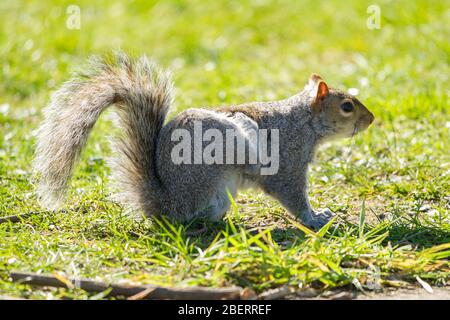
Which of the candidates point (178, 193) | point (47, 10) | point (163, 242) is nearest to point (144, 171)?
point (178, 193)

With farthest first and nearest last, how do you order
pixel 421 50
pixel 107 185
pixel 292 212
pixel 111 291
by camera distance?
pixel 421 50 < pixel 107 185 < pixel 292 212 < pixel 111 291

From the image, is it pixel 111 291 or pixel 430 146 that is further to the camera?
pixel 430 146

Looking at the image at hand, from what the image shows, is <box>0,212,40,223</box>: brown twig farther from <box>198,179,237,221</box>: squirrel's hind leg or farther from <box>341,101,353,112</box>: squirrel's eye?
<box>341,101,353,112</box>: squirrel's eye

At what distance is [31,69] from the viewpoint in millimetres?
6184

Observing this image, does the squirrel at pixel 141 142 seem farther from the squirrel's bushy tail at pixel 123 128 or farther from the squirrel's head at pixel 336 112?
the squirrel's head at pixel 336 112

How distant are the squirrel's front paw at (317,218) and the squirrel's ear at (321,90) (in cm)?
51

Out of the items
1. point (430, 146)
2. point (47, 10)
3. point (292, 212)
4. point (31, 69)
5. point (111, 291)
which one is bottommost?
point (111, 291)

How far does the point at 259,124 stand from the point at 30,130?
6.56 feet

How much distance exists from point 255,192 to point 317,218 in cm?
44

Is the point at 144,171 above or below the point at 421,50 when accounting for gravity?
below

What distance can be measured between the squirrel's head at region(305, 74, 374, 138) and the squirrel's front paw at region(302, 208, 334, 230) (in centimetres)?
38

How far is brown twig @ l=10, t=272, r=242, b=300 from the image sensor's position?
2521 millimetres

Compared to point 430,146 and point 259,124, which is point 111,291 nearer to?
point 259,124

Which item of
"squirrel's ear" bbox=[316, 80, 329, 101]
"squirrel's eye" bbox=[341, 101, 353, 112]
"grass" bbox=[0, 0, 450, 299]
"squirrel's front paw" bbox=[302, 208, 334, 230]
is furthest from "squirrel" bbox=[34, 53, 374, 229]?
"squirrel's eye" bbox=[341, 101, 353, 112]
